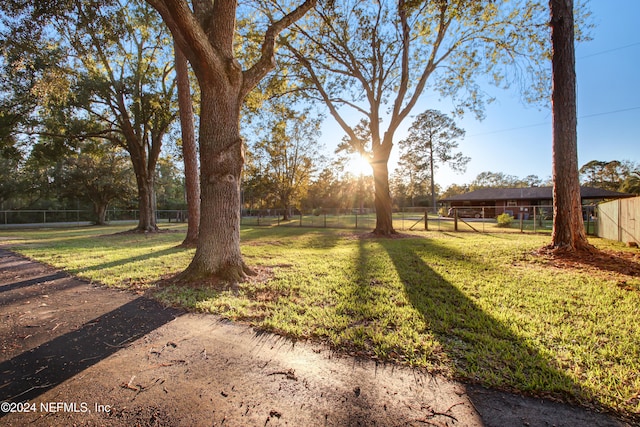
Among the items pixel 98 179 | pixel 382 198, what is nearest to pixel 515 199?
pixel 382 198

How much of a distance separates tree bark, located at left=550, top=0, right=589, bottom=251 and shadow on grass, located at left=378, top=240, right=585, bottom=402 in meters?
4.30

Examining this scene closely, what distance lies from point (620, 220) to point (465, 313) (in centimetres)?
957

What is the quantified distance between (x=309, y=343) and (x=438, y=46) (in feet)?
38.3

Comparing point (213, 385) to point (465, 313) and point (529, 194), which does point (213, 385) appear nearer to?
point (465, 313)

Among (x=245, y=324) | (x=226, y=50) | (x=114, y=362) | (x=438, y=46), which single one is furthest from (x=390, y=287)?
(x=438, y=46)

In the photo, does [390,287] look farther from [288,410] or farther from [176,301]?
[176,301]

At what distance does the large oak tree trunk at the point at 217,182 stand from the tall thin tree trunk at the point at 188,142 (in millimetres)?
5055

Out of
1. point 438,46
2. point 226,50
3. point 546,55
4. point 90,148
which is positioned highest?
point 438,46

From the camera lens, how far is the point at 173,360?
7.02 feet

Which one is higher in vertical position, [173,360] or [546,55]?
[546,55]

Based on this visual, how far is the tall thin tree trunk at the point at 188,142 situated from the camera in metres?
8.45

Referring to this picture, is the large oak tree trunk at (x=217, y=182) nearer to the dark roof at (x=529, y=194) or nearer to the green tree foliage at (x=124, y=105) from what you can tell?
the green tree foliage at (x=124, y=105)

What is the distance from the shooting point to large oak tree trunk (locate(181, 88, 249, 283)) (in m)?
4.40

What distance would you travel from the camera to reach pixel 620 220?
27.0 feet
